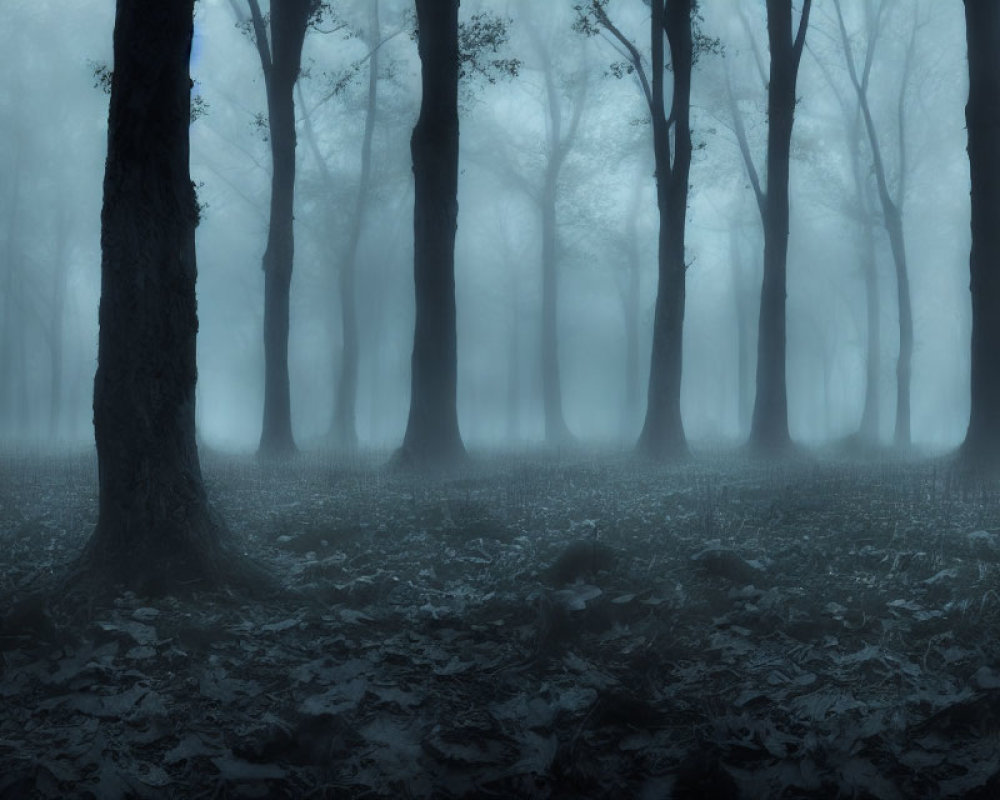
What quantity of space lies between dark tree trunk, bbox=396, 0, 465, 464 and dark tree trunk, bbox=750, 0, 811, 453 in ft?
22.4

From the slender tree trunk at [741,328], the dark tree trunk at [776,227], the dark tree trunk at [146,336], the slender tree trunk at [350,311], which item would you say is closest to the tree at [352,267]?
the slender tree trunk at [350,311]

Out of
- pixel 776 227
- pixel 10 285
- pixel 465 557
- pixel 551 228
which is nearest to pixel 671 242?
pixel 776 227

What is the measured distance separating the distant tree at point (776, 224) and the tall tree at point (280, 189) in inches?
376

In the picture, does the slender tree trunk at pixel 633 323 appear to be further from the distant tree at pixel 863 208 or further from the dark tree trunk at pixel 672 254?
the dark tree trunk at pixel 672 254

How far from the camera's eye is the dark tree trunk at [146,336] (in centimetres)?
538

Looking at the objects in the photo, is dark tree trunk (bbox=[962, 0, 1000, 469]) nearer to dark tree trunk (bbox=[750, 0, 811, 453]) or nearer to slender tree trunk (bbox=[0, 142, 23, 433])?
dark tree trunk (bbox=[750, 0, 811, 453])

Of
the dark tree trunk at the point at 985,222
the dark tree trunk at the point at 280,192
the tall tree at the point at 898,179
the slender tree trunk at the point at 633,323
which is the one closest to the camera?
the dark tree trunk at the point at 985,222

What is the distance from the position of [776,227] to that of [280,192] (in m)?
10.3

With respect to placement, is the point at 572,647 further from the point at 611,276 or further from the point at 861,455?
the point at 611,276

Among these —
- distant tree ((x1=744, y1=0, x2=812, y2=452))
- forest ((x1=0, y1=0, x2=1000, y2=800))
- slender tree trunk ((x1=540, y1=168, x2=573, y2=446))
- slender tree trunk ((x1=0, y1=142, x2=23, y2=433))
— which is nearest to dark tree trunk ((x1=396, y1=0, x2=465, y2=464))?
forest ((x1=0, y1=0, x2=1000, y2=800))

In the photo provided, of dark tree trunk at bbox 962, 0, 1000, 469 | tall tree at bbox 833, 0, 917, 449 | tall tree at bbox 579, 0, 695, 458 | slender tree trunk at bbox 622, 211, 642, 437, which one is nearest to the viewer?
dark tree trunk at bbox 962, 0, 1000, 469

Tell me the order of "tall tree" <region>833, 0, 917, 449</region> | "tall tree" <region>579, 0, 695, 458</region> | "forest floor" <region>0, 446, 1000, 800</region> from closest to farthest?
"forest floor" <region>0, 446, 1000, 800</region> < "tall tree" <region>579, 0, 695, 458</region> < "tall tree" <region>833, 0, 917, 449</region>

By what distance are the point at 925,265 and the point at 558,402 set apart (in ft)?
72.9

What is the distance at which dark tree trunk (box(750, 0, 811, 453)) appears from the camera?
1577 centimetres
